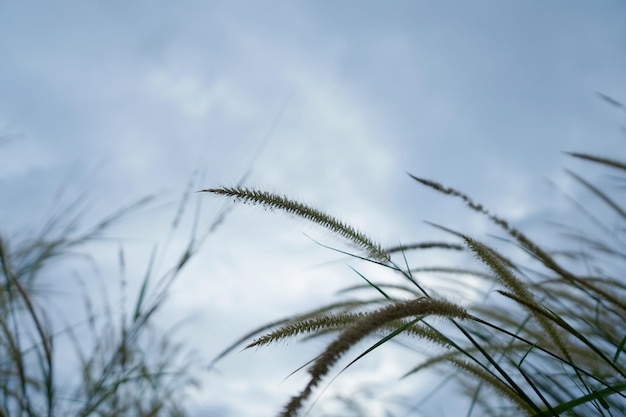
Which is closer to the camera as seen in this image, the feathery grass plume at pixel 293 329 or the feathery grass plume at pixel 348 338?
the feathery grass plume at pixel 348 338

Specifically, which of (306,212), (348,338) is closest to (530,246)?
(306,212)

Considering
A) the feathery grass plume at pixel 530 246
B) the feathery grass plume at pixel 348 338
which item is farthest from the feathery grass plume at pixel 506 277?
the feathery grass plume at pixel 348 338

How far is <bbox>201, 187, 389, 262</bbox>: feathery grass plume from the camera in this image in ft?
2.37

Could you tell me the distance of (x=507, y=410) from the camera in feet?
5.47

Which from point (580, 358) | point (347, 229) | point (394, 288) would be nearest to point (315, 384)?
point (347, 229)

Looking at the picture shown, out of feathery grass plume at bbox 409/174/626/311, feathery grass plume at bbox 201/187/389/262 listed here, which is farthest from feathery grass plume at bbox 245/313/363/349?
feathery grass plume at bbox 409/174/626/311

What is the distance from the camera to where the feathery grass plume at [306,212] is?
2.37 ft

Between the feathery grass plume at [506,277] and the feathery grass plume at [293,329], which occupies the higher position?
the feathery grass plume at [506,277]

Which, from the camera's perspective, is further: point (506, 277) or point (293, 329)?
point (506, 277)

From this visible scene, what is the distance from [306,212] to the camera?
79 centimetres

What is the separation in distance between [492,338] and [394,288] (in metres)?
0.24

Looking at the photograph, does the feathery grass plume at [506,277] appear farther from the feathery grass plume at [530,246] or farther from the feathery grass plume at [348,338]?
the feathery grass plume at [348,338]

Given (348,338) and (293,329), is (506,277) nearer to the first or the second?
(293,329)

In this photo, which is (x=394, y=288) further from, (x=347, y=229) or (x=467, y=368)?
(x=347, y=229)
